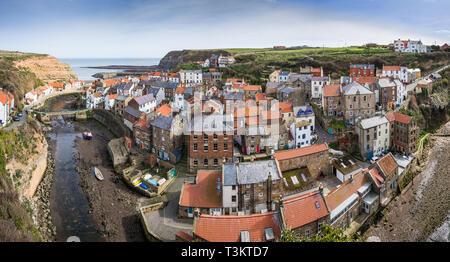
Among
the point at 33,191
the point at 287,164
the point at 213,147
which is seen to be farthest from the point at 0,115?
the point at 287,164

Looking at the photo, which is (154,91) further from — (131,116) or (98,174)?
(98,174)

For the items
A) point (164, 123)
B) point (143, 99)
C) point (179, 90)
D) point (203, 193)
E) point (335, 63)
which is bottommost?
point (203, 193)

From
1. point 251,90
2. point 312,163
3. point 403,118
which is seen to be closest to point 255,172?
point 312,163

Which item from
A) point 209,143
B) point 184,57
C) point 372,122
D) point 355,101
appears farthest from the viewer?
point 184,57

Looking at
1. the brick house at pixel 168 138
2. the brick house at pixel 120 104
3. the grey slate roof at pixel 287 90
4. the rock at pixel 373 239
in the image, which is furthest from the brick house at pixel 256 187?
the brick house at pixel 120 104

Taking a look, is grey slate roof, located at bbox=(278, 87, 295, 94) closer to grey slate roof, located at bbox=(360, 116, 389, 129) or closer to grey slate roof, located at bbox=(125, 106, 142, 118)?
grey slate roof, located at bbox=(360, 116, 389, 129)

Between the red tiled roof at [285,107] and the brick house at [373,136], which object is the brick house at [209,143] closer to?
the red tiled roof at [285,107]

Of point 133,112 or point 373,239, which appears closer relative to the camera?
point 373,239
